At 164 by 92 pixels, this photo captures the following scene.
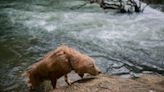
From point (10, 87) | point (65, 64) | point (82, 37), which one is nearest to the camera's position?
point (65, 64)

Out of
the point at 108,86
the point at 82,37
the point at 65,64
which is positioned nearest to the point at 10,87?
the point at 65,64

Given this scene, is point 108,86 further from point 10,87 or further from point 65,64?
point 10,87

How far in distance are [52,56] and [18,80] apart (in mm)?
1422

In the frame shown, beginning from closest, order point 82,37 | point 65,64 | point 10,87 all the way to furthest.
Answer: point 65,64 < point 10,87 < point 82,37

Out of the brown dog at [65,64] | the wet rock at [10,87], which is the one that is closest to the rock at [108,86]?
the brown dog at [65,64]

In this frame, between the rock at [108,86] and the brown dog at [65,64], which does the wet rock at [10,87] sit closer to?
the brown dog at [65,64]

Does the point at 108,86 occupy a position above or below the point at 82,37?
above

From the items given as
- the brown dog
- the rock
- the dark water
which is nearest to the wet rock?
the dark water

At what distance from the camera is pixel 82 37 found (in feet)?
31.6

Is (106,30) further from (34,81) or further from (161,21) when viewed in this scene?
(34,81)

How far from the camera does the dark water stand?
7.62 meters

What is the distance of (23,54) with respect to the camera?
838 centimetres

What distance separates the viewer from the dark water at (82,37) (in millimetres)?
7625

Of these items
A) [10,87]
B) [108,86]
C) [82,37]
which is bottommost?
[82,37]
